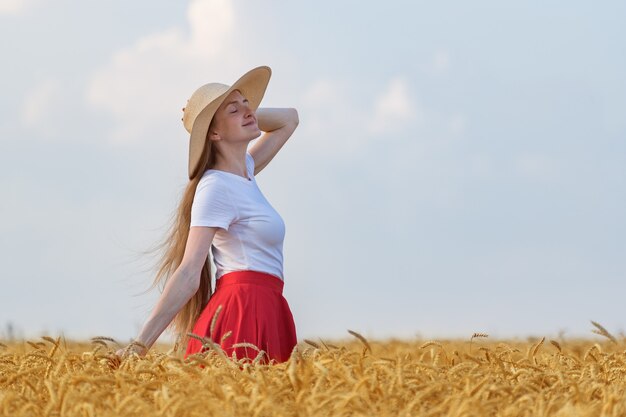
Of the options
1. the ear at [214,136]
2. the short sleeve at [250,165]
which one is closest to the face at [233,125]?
the ear at [214,136]

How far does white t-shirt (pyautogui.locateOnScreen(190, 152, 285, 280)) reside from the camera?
4918 millimetres

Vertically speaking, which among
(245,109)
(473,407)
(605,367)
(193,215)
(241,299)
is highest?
(245,109)

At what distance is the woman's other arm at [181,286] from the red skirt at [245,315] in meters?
0.23

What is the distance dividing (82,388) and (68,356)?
951 millimetres

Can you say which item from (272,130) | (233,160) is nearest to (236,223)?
(233,160)

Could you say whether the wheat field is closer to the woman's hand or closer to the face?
the woman's hand

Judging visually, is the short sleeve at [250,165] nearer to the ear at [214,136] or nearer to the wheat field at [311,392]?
the ear at [214,136]

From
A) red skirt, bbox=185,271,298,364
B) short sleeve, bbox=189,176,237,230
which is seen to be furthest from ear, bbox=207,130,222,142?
red skirt, bbox=185,271,298,364

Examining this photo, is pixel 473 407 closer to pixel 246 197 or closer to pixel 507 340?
pixel 246 197

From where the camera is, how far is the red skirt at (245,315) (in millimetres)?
4914

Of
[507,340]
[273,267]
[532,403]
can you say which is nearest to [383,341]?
[507,340]

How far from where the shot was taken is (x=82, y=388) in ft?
10.6

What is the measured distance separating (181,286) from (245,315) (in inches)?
15.2

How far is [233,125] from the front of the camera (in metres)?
5.29
